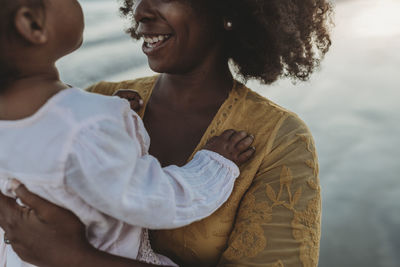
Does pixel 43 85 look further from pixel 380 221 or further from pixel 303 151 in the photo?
pixel 380 221

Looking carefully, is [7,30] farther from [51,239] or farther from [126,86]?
[126,86]

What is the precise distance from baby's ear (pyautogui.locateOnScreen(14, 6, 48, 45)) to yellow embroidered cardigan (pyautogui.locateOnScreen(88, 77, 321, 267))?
2.12 ft

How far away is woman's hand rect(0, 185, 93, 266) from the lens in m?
1.06

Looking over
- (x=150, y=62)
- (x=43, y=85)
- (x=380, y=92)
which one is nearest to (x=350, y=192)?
(x=380, y=92)

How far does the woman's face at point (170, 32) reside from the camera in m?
1.46

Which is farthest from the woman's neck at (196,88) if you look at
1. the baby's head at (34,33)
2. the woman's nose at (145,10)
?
the baby's head at (34,33)

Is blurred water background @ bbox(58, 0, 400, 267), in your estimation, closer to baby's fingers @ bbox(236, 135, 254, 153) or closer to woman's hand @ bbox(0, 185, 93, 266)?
baby's fingers @ bbox(236, 135, 254, 153)

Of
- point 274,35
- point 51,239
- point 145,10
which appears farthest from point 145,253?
point 274,35

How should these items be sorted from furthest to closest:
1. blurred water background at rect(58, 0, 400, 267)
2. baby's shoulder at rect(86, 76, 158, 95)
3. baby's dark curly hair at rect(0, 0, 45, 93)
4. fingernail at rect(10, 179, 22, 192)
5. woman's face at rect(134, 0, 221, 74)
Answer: blurred water background at rect(58, 0, 400, 267)
baby's shoulder at rect(86, 76, 158, 95)
woman's face at rect(134, 0, 221, 74)
fingernail at rect(10, 179, 22, 192)
baby's dark curly hair at rect(0, 0, 45, 93)

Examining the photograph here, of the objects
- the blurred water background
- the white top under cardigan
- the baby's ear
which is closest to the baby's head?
the baby's ear

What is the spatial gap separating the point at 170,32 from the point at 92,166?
2.25ft

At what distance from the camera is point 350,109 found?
5.44 meters

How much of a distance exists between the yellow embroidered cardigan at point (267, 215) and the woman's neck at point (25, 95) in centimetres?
57

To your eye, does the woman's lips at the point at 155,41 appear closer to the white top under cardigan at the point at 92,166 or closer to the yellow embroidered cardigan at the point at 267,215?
the yellow embroidered cardigan at the point at 267,215
